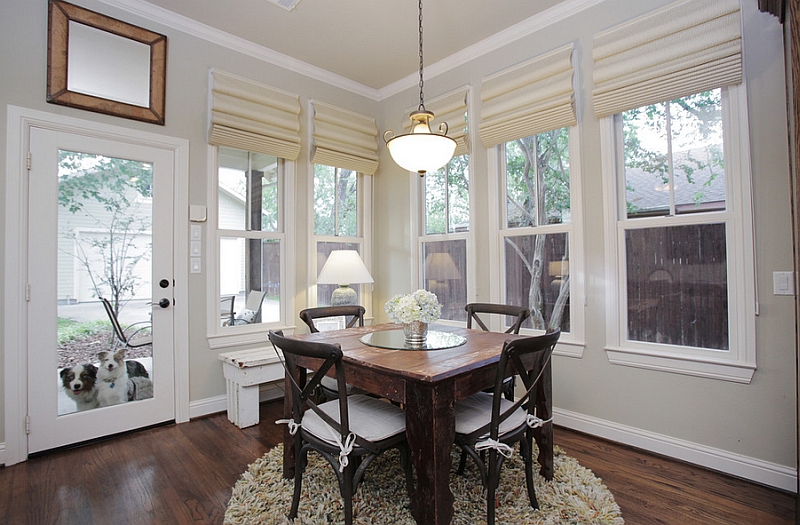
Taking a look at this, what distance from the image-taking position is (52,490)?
6.78 ft

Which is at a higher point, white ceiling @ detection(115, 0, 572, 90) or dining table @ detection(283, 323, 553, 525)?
white ceiling @ detection(115, 0, 572, 90)

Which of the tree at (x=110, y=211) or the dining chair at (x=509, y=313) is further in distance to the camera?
the tree at (x=110, y=211)

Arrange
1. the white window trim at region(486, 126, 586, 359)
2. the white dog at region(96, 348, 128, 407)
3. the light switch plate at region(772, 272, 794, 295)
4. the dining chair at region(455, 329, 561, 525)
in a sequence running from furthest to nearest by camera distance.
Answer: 1. the white window trim at region(486, 126, 586, 359)
2. the white dog at region(96, 348, 128, 407)
3. the light switch plate at region(772, 272, 794, 295)
4. the dining chair at region(455, 329, 561, 525)

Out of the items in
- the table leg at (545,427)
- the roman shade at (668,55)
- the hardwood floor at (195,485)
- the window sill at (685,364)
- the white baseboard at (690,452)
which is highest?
the roman shade at (668,55)

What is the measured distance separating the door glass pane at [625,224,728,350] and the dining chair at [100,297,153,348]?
11.0 feet

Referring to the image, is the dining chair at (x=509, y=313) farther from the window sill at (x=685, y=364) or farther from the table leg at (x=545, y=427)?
the window sill at (x=685, y=364)

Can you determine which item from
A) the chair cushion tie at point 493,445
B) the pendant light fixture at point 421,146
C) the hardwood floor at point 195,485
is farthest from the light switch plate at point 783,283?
the pendant light fixture at point 421,146

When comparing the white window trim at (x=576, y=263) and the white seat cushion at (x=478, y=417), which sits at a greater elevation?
the white window trim at (x=576, y=263)

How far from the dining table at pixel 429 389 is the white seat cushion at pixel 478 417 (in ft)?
0.51

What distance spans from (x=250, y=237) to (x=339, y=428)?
2.23 m

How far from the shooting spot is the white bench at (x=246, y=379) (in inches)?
113

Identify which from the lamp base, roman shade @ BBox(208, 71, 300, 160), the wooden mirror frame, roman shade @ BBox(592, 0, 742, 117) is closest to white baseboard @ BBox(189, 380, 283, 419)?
the lamp base

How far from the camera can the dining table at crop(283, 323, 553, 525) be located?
1.52 meters

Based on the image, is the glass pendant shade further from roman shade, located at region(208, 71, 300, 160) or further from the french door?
the french door
